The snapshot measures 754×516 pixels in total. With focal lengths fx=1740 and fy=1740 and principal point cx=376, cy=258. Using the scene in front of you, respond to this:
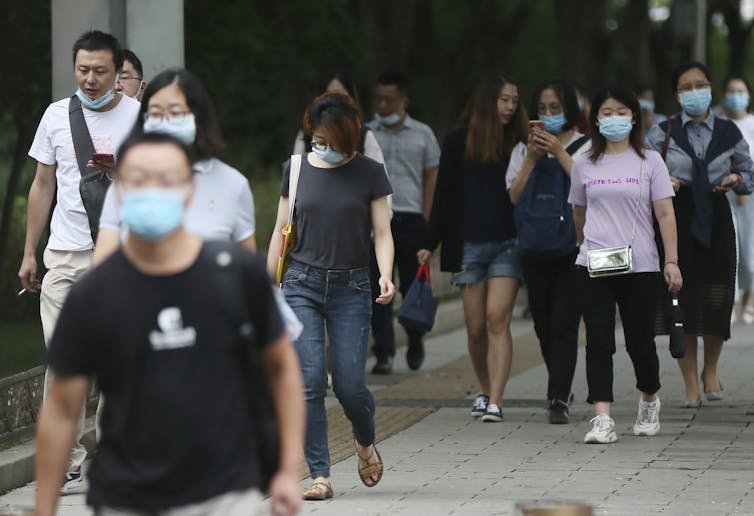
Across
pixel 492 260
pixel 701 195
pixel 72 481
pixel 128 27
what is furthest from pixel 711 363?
pixel 72 481

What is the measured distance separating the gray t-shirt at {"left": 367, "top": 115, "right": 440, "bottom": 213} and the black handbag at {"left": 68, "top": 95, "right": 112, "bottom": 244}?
15.6 ft

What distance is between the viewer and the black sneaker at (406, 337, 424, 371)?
12.4m

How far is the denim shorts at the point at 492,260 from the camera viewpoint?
9781 millimetres

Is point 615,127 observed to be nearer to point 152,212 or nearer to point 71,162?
point 71,162

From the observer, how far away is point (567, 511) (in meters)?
4.29

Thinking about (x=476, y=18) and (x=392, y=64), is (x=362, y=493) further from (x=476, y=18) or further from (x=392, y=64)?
(x=476, y=18)

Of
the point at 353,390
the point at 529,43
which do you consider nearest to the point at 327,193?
the point at 353,390

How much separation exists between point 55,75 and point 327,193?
241 cm

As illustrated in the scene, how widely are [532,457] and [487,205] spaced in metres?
1.84

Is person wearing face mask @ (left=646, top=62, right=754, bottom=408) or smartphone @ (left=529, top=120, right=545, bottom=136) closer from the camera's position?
smartphone @ (left=529, top=120, right=545, bottom=136)

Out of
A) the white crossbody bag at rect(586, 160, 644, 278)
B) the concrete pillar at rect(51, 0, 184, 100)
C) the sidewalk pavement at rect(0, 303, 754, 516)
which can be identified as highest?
the concrete pillar at rect(51, 0, 184, 100)

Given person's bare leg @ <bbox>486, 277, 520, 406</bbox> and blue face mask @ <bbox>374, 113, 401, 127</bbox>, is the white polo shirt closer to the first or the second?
person's bare leg @ <bbox>486, 277, 520, 406</bbox>

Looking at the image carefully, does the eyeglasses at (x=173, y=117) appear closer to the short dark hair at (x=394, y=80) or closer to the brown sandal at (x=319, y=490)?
the brown sandal at (x=319, y=490)

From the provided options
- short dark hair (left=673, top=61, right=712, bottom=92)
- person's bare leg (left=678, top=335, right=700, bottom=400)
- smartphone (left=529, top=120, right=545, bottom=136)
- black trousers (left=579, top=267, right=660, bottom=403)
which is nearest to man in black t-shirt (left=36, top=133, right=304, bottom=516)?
black trousers (left=579, top=267, right=660, bottom=403)
